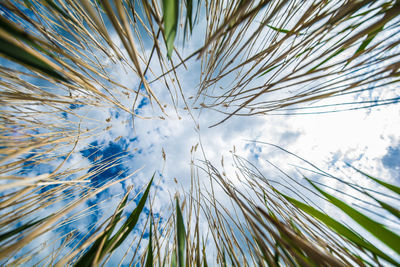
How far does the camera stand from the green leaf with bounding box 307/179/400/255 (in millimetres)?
356

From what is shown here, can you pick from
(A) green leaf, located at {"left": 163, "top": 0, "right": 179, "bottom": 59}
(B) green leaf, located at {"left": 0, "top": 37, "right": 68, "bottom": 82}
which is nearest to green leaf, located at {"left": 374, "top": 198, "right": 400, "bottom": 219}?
(A) green leaf, located at {"left": 163, "top": 0, "right": 179, "bottom": 59}

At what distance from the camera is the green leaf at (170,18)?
1.08 ft

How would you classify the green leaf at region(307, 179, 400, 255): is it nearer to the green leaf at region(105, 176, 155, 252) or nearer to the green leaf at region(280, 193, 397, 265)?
the green leaf at region(280, 193, 397, 265)

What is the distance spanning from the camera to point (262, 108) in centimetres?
68

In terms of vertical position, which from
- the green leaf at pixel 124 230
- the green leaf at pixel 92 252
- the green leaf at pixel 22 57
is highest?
the green leaf at pixel 22 57

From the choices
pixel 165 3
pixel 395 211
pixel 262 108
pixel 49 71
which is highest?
pixel 165 3

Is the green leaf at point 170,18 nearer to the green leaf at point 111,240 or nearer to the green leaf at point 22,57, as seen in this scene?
the green leaf at point 22,57

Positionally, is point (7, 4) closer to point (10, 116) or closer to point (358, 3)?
point (10, 116)

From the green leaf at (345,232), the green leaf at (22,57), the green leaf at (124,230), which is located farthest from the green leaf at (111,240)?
the green leaf at (345,232)

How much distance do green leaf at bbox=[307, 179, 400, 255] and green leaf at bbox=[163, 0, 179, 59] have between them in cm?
63

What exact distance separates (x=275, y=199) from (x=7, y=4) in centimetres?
107

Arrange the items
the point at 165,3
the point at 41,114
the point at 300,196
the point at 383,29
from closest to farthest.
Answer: the point at 165,3 < the point at 383,29 < the point at 300,196 < the point at 41,114

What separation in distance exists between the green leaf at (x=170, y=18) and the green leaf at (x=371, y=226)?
24.6 inches

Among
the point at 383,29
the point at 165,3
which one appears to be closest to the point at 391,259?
the point at 383,29
